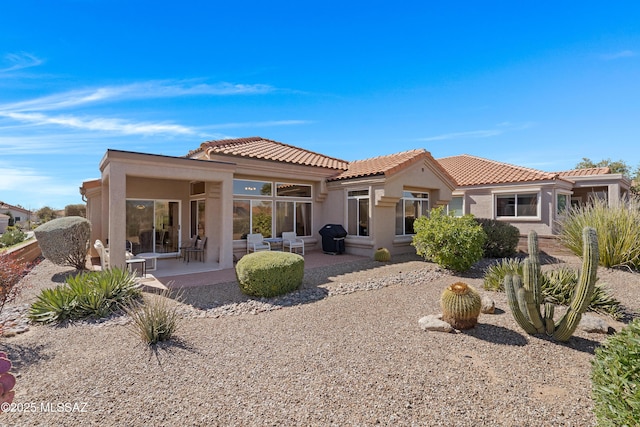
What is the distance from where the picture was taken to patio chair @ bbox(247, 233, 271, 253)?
14.6 m

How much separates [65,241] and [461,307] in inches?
568

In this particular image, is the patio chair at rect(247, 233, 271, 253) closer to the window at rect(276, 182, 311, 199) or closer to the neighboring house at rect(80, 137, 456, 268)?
the neighboring house at rect(80, 137, 456, 268)

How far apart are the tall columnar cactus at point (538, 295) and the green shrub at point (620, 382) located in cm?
226

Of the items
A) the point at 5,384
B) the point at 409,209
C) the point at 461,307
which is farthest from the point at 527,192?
the point at 5,384

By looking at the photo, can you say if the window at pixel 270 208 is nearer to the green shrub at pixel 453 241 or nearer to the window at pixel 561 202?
the green shrub at pixel 453 241

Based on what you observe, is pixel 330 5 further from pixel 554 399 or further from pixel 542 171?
pixel 542 171

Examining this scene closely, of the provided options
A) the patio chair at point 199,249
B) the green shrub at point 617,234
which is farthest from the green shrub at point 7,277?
the green shrub at point 617,234

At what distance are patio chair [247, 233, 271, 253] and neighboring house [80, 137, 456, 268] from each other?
21.0 inches

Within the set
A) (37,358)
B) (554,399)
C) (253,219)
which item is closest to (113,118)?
(253,219)

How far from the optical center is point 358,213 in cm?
1642

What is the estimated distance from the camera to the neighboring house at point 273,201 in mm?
14797

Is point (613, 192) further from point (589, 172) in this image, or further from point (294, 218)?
point (294, 218)

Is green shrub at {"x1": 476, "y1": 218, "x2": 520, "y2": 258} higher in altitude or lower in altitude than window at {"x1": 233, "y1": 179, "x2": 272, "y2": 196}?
lower

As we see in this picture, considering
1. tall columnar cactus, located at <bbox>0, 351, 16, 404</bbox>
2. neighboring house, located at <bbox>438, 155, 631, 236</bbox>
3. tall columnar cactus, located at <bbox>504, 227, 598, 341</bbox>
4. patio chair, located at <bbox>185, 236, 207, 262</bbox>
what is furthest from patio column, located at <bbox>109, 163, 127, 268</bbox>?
neighboring house, located at <bbox>438, 155, 631, 236</bbox>
